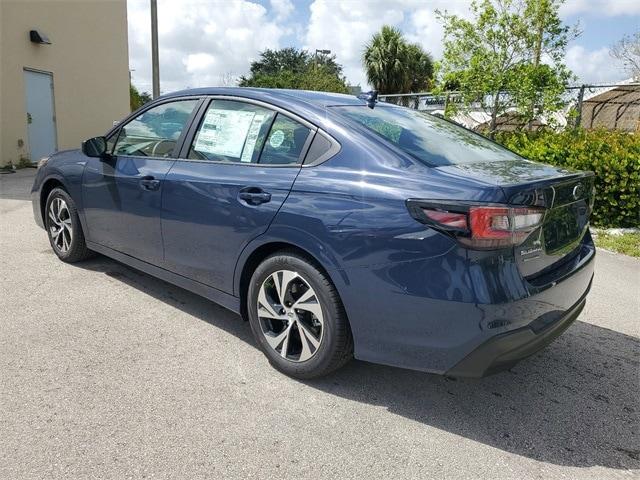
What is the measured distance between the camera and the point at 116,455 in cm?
223

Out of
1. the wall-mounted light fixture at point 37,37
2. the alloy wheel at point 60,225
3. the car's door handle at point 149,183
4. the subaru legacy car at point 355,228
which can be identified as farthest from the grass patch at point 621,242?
the wall-mounted light fixture at point 37,37

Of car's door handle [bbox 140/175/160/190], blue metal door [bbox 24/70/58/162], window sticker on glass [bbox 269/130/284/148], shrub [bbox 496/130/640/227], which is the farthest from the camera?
blue metal door [bbox 24/70/58/162]

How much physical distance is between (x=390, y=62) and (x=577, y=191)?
35.1 m

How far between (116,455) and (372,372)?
1444mm

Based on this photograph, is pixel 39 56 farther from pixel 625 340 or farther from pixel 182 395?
pixel 625 340

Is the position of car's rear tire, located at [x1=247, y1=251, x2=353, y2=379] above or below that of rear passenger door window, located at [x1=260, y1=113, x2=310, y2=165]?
below

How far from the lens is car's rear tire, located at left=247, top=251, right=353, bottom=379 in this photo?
2.65 meters

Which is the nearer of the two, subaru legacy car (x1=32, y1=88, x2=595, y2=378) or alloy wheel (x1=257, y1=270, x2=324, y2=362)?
subaru legacy car (x1=32, y1=88, x2=595, y2=378)

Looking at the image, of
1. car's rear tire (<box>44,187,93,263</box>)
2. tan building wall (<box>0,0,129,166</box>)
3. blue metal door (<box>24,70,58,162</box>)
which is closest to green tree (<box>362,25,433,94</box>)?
tan building wall (<box>0,0,129,166</box>)

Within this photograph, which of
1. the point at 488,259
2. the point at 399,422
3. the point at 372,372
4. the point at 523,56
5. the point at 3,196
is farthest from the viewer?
the point at 523,56

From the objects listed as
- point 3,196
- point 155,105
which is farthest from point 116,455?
point 3,196

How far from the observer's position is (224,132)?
3.31 meters

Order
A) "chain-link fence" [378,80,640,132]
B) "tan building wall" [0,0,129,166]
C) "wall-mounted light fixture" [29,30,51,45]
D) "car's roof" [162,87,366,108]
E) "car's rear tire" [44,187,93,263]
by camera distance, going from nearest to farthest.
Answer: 1. "car's roof" [162,87,366,108]
2. "car's rear tire" [44,187,93,263]
3. "chain-link fence" [378,80,640,132]
4. "tan building wall" [0,0,129,166]
5. "wall-mounted light fixture" [29,30,51,45]

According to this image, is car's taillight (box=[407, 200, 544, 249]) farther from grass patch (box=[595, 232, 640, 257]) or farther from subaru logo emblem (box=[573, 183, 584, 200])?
grass patch (box=[595, 232, 640, 257])
